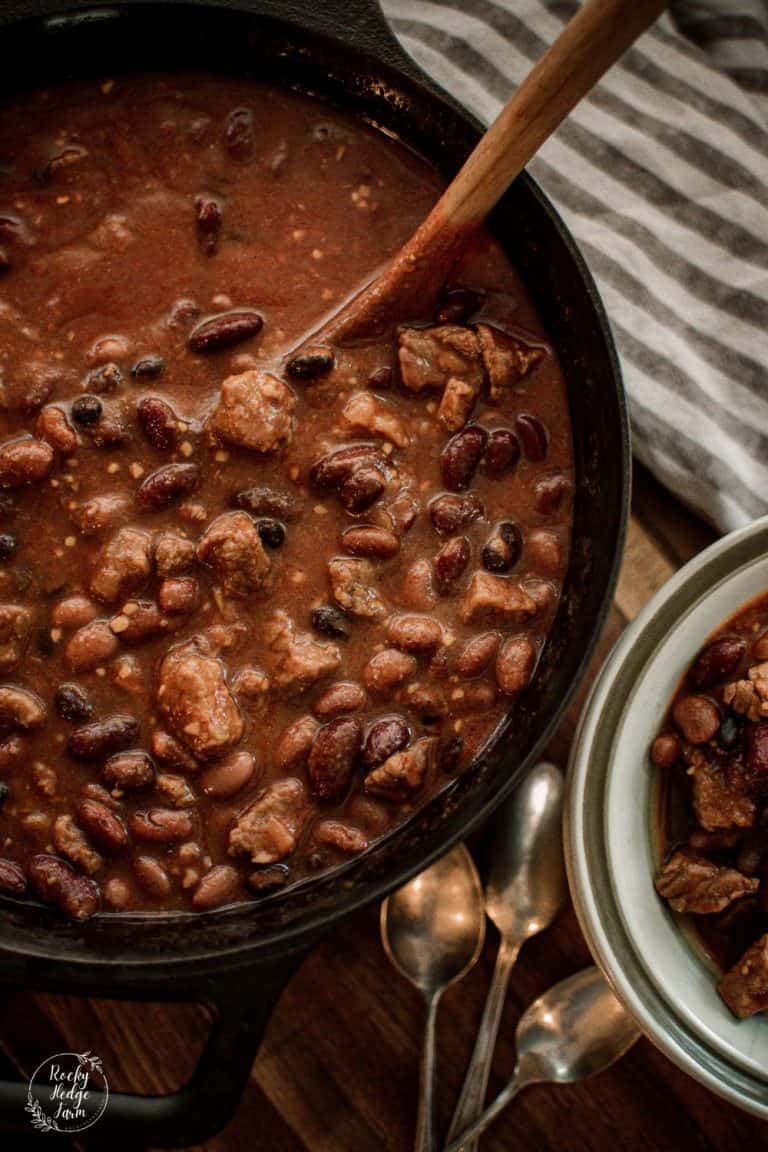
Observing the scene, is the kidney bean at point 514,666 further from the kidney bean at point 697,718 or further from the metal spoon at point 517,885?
the metal spoon at point 517,885

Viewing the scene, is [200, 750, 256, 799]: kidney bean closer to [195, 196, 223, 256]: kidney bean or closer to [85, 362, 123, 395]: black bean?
[85, 362, 123, 395]: black bean

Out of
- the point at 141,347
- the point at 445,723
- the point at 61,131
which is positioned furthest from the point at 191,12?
the point at 445,723

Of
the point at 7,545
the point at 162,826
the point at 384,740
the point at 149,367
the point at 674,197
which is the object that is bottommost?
the point at 162,826

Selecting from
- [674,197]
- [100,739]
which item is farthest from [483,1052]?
[674,197]

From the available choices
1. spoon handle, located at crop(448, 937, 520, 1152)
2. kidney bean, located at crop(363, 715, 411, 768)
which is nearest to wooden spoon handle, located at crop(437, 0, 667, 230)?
kidney bean, located at crop(363, 715, 411, 768)

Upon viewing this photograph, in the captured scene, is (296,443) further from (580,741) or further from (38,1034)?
(38,1034)

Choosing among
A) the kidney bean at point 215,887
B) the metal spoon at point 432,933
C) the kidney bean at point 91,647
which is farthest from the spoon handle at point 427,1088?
the kidney bean at point 91,647

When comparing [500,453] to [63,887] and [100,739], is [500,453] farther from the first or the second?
[63,887]
